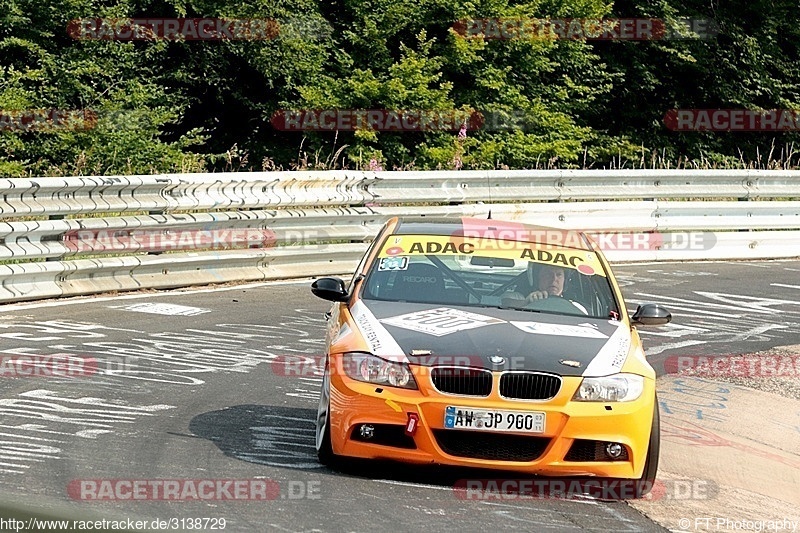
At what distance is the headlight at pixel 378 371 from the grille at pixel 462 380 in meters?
0.13

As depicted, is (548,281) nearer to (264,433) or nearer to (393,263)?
(393,263)

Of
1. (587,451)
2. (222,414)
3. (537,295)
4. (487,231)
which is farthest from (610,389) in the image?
(222,414)

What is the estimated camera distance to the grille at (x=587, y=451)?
7324 mm

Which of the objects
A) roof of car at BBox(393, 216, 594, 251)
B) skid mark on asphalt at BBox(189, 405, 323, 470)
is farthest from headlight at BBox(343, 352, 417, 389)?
roof of car at BBox(393, 216, 594, 251)

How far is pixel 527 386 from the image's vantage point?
733cm

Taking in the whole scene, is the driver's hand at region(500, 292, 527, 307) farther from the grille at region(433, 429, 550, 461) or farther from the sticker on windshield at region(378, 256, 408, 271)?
the grille at region(433, 429, 550, 461)

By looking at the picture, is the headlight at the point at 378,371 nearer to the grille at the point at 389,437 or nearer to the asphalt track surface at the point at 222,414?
the grille at the point at 389,437

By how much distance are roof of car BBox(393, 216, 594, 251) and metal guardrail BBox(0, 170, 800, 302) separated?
5209 millimetres

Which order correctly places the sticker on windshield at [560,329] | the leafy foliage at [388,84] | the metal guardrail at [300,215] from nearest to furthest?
the sticker on windshield at [560,329]
the metal guardrail at [300,215]
the leafy foliage at [388,84]

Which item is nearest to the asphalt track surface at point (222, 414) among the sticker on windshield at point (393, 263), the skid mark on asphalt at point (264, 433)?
the skid mark on asphalt at point (264, 433)

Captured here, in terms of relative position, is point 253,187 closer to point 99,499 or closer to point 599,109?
point 99,499

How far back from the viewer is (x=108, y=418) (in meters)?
8.66

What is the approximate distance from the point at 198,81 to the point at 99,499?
22.4 meters

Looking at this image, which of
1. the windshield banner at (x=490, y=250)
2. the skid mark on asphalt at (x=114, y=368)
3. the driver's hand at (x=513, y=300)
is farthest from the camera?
the windshield banner at (x=490, y=250)
